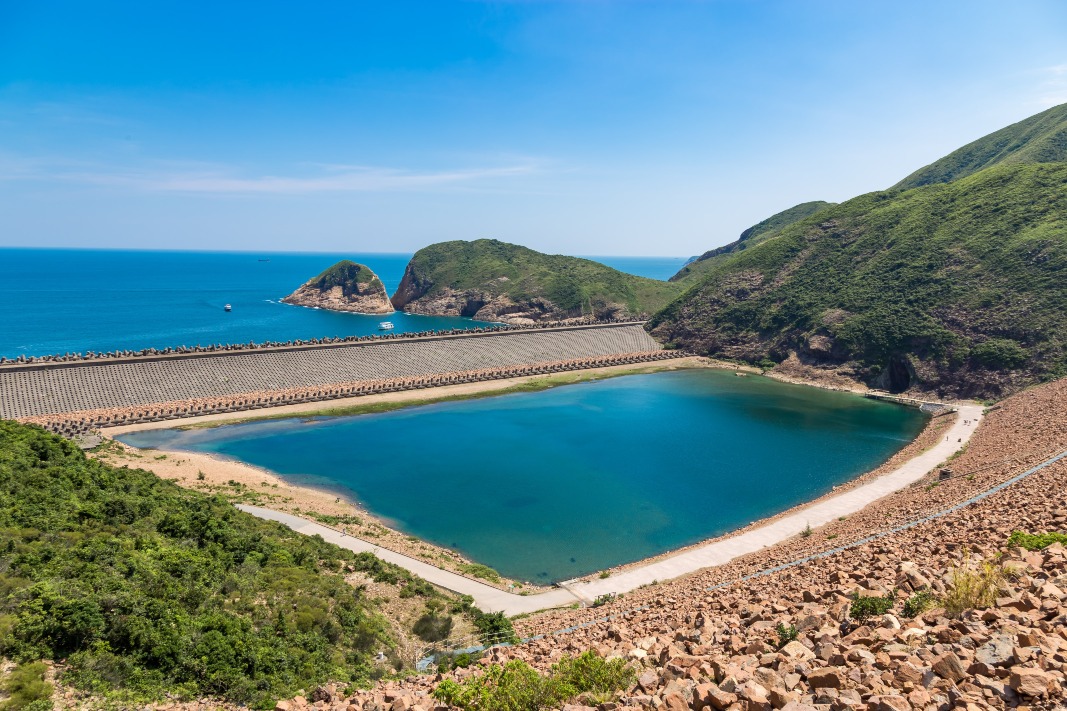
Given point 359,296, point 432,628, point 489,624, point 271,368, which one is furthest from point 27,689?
point 359,296

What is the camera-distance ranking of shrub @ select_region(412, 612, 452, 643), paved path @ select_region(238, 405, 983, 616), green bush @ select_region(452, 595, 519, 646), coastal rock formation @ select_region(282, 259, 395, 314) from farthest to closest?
coastal rock formation @ select_region(282, 259, 395, 314)
paved path @ select_region(238, 405, 983, 616)
shrub @ select_region(412, 612, 452, 643)
green bush @ select_region(452, 595, 519, 646)

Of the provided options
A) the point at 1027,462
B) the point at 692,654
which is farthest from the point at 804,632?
A: the point at 1027,462

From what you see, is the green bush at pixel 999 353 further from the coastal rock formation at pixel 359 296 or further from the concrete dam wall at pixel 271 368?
the coastal rock formation at pixel 359 296

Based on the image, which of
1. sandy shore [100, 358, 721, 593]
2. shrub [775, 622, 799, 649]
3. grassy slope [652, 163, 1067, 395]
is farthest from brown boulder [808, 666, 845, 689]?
grassy slope [652, 163, 1067, 395]

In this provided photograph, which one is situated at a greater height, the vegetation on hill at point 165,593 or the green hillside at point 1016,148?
the green hillside at point 1016,148

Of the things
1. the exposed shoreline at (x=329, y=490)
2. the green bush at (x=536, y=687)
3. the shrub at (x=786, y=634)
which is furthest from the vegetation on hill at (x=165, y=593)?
the shrub at (x=786, y=634)

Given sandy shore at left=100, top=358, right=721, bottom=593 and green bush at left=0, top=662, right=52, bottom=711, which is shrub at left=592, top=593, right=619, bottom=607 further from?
green bush at left=0, top=662, right=52, bottom=711
